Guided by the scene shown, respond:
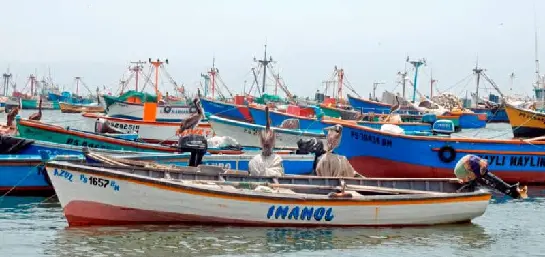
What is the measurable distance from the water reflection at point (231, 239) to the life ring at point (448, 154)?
8239 mm

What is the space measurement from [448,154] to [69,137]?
445 inches

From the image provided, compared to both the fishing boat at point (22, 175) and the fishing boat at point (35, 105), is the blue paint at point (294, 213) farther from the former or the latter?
the fishing boat at point (35, 105)

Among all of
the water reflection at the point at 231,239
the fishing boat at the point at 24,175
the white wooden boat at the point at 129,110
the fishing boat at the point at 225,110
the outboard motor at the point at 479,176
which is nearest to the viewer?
the water reflection at the point at 231,239

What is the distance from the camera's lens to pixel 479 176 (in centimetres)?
1662

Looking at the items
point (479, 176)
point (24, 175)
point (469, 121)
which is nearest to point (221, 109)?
point (24, 175)

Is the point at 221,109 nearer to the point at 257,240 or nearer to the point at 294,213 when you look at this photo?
the point at 294,213

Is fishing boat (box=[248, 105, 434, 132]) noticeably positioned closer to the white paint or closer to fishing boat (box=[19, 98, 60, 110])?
the white paint

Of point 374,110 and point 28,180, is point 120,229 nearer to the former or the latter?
point 28,180

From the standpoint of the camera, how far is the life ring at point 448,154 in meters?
24.4

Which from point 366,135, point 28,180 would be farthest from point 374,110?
point 28,180

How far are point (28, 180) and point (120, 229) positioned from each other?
18.8ft

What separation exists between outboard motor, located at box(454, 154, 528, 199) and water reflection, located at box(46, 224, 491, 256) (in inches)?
41.6

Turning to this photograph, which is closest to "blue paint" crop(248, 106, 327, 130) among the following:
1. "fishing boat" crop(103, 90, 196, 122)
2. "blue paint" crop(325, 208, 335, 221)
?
"fishing boat" crop(103, 90, 196, 122)

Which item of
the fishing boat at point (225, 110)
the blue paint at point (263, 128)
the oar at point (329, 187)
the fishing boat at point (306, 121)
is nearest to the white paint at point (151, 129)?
the blue paint at point (263, 128)
